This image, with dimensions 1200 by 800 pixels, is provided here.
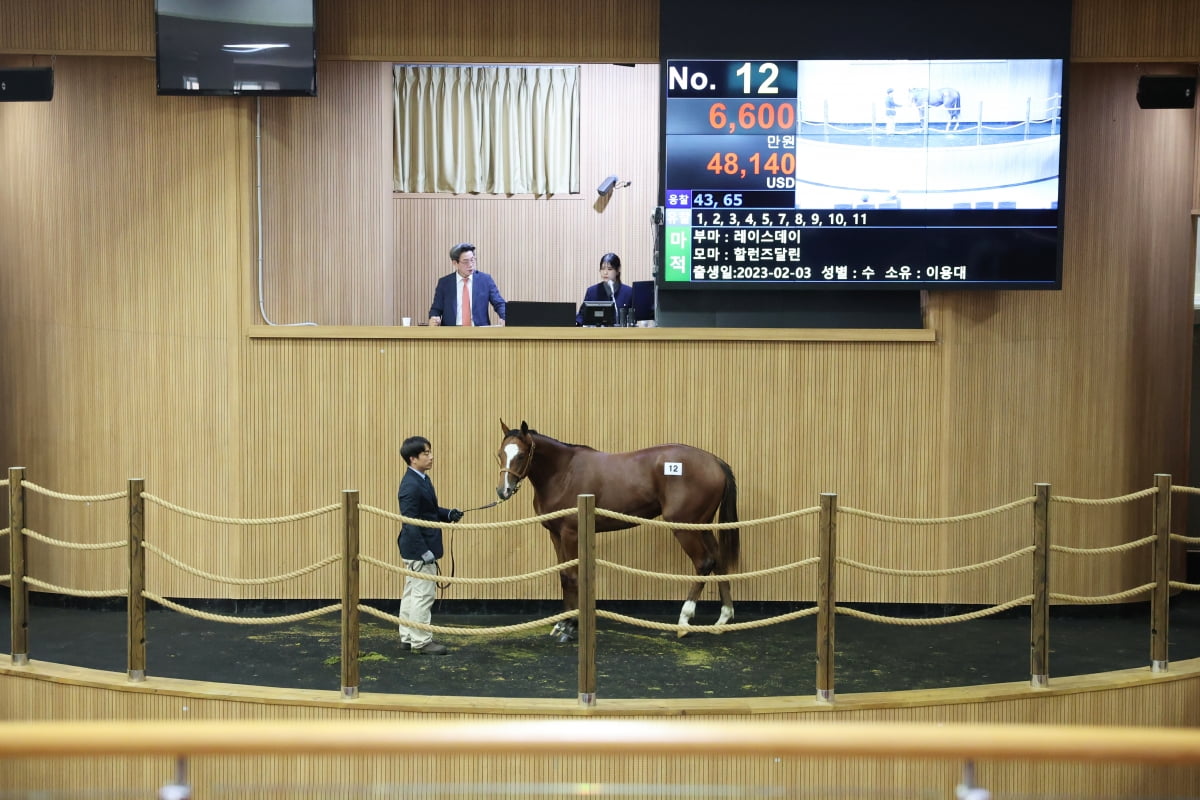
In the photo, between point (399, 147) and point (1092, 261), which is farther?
point (399, 147)

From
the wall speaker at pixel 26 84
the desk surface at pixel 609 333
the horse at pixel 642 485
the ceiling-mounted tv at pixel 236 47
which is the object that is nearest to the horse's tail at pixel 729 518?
the horse at pixel 642 485

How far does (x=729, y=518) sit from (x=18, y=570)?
3587 mm

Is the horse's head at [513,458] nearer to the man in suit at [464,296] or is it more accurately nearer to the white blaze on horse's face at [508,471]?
the white blaze on horse's face at [508,471]

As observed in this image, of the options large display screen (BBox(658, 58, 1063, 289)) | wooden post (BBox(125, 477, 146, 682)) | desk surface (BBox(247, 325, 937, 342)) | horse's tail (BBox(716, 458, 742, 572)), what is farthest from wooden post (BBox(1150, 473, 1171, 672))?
wooden post (BBox(125, 477, 146, 682))

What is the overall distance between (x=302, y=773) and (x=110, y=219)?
12.0ft

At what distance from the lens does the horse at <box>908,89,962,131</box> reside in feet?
22.2

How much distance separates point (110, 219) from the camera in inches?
285

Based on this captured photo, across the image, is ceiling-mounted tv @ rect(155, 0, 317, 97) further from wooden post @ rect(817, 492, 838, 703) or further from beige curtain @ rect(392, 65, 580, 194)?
wooden post @ rect(817, 492, 838, 703)

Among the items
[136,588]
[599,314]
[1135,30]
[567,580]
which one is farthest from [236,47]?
[1135,30]

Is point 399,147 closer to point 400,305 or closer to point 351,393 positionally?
point 400,305

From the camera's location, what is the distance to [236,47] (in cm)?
686

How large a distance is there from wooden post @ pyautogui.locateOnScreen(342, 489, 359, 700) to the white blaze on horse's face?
1193 mm

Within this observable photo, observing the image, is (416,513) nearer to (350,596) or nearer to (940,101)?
(350,596)

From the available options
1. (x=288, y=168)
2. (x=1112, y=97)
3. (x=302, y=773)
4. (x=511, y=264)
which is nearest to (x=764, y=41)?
(x=1112, y=97)
